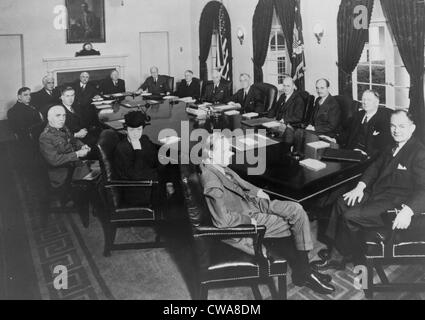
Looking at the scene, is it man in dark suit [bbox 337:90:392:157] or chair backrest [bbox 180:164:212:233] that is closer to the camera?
chair backrest [bbox 180:164:212:233]

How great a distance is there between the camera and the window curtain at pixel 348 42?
229 inches

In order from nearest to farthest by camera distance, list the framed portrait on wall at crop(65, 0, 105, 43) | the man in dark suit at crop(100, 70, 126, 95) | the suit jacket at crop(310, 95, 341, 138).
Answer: the suit jacket at crop(310, 95, 341, 138) → the man in dark suit at crop(100, 70, 126, 95) → the framed portrait on wall at crop(65, 0, 105, 43)

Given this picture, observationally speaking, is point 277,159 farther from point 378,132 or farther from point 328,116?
point 328,116

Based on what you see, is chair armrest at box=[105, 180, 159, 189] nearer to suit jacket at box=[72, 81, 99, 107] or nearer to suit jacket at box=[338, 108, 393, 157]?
suit jacket at box=[338, 108, 393, 157]

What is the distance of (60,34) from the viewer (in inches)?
360

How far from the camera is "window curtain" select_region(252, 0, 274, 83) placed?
7758 millimetres

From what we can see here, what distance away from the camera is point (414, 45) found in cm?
500

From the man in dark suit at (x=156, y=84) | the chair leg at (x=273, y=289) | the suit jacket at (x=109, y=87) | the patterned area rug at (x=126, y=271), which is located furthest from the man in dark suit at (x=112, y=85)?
the chair leg at (x=273, y=289)

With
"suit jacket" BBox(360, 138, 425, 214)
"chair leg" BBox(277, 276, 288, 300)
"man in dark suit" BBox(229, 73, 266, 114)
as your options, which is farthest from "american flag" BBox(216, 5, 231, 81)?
"chair leg" BBox(277, 276, 288, 300)

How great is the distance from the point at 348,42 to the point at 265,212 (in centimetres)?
416

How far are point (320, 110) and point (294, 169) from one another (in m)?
2.13

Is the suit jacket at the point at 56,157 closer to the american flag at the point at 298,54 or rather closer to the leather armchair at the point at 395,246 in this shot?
the leather armchair at the point at 395,246

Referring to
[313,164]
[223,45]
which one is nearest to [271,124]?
[313,164]

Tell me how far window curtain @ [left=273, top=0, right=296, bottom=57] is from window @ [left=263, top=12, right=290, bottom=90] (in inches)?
28.8
